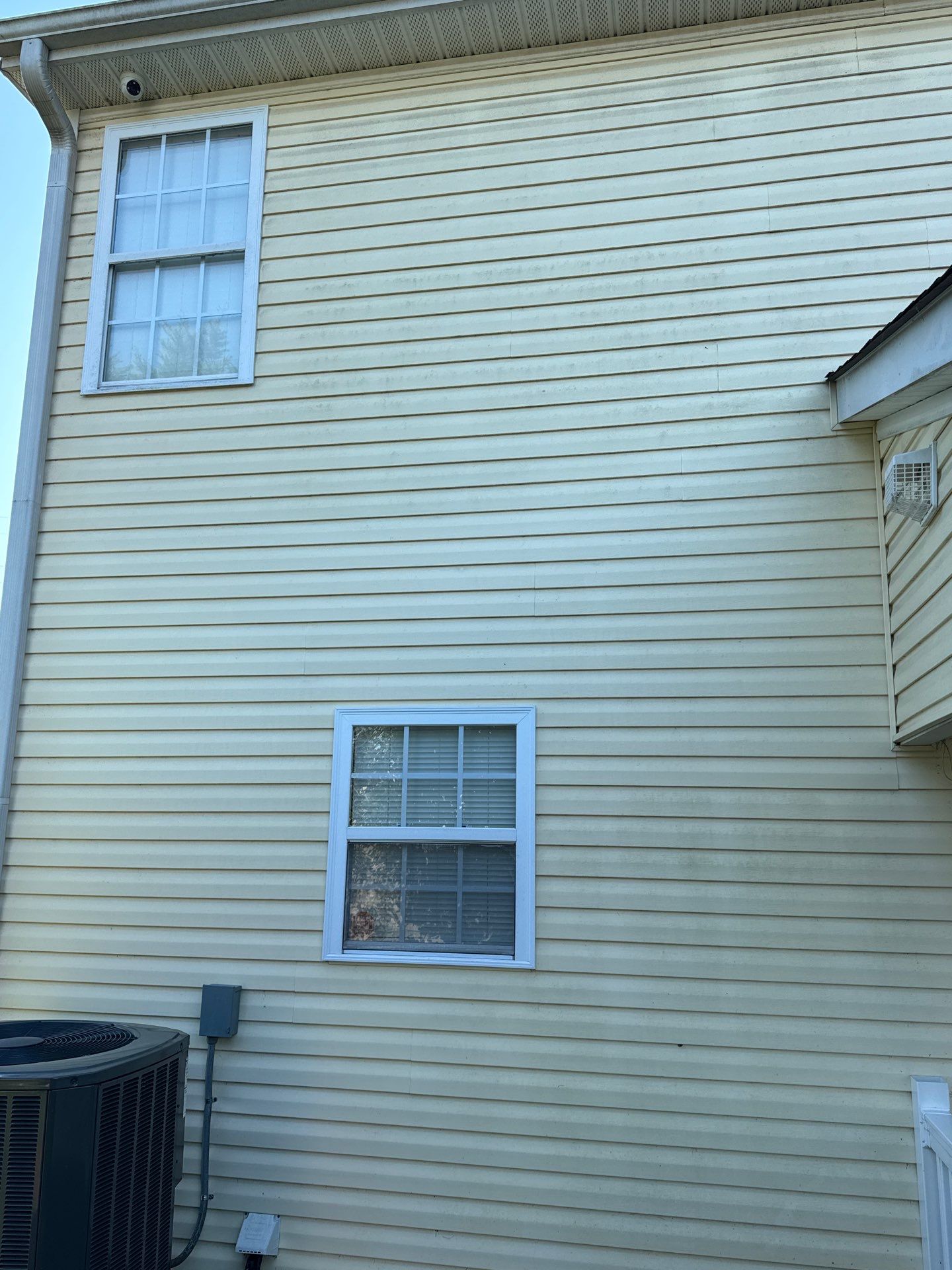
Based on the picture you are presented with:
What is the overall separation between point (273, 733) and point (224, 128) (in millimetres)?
2812

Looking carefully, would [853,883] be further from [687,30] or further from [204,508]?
[687,30]

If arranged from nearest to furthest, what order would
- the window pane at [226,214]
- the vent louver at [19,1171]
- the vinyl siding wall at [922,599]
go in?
1. the vent louver at [19,1171]
2. the vinyl siding wall at [922,599]
3. the window pane at [226,214]

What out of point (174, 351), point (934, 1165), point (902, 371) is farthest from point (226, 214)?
point (934, 1165)

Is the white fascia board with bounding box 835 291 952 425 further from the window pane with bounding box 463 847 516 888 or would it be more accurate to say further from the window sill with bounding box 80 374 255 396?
the window sill with bounding box 80 374 255 396

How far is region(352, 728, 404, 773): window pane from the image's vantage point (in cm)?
371

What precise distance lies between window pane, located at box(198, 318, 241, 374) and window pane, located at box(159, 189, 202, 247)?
420 mm

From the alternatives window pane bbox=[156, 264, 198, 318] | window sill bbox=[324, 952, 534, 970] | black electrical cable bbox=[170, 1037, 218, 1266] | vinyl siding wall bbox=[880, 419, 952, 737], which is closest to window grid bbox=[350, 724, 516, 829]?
window sill bbox=[324, 952, 534, 970]


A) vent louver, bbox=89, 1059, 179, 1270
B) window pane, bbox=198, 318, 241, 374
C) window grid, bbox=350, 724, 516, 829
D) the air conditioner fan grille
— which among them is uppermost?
window pane, bbox=198, 318, 241, 374

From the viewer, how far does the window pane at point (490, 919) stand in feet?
11.4

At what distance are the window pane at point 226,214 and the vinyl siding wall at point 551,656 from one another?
0.16 metres

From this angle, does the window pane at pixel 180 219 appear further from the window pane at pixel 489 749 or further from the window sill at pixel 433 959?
the window sill at pixel 433 959

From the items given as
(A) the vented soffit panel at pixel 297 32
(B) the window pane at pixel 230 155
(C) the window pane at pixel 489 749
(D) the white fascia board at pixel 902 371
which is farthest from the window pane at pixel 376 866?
(A) the vented soffit panel at pixel 297 32

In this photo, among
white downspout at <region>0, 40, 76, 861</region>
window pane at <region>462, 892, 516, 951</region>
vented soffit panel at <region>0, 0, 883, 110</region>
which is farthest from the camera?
white downspout at <region>0, 40, 76, 861</region>

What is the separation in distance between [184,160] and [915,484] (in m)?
3.54
